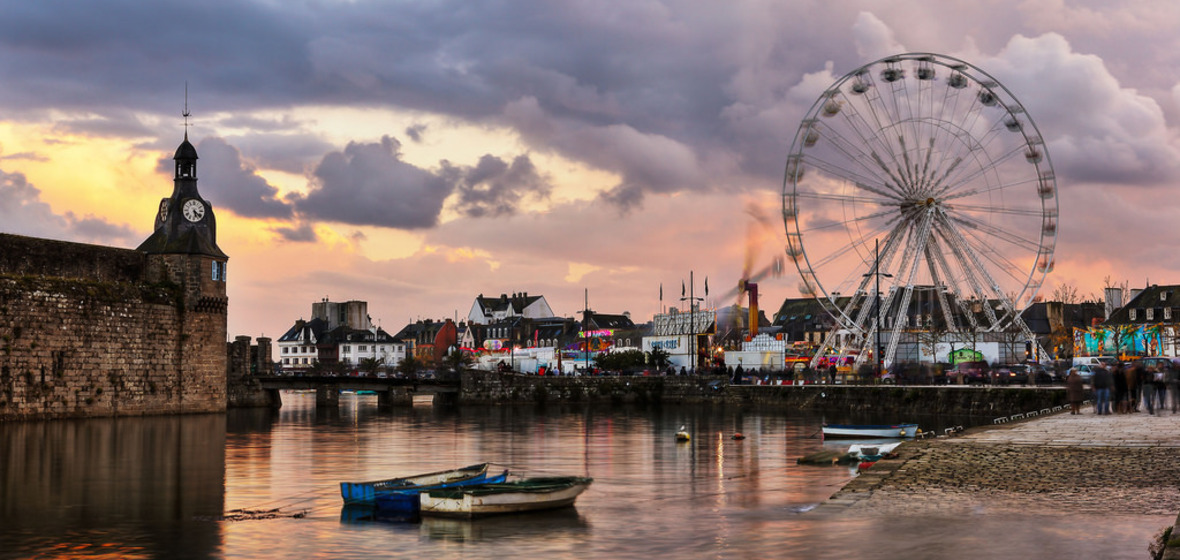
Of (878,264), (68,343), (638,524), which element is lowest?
(638,524)

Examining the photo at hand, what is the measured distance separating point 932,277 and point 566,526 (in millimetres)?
50376

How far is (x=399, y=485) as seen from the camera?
72.3 feet

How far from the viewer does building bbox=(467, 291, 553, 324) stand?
603ft

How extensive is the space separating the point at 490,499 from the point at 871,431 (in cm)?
2106

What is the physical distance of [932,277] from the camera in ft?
219

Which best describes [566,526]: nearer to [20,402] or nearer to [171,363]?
[20,402]

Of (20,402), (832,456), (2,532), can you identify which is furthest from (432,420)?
(2,532)

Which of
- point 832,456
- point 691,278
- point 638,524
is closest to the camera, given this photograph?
point 638,524

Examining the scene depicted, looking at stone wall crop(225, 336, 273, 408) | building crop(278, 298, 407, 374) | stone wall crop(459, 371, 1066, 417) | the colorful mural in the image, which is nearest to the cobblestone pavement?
stone wall crop(459, 371, 1066, 417)

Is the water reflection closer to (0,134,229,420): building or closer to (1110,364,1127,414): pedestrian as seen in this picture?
(0,134,229,420): building

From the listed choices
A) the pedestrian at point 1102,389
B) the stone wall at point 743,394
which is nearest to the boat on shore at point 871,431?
the pedestrian at point 1102,389

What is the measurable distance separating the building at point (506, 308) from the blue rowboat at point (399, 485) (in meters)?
158

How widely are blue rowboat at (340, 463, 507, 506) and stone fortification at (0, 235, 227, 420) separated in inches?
1391

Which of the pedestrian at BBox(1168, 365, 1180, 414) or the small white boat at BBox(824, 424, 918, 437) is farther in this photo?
the pedestrian at BBox(1168, 365, 1180, 414)
